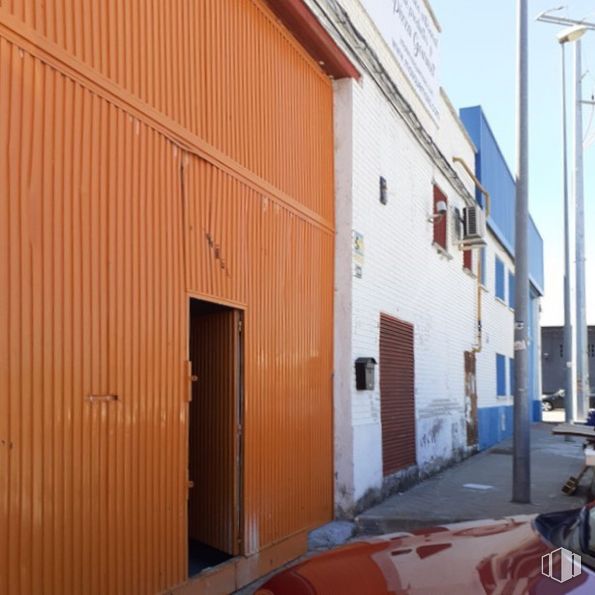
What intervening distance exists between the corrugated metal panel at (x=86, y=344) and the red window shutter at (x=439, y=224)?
25.6ft

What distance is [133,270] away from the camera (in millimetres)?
4711

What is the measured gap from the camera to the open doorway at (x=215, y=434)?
19.3ft

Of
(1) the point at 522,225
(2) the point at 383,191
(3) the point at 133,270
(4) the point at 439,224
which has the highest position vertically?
(4) the point at 439,224

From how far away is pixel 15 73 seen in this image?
153 inches

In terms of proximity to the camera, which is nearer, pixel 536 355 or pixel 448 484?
pixel 448 484

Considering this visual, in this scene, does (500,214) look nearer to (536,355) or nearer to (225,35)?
(536,355)

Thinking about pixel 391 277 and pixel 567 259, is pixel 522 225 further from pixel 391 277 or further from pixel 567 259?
pixel 567 259

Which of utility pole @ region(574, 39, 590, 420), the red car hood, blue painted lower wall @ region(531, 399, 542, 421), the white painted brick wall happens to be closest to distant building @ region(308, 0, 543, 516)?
the white painted brick wall

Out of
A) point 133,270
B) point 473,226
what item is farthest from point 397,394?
point 133,270

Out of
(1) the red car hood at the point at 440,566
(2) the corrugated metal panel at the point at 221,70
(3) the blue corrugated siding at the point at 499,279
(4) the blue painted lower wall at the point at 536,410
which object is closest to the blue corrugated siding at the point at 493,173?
(3) the blue corrugated siding at the point at 499,279

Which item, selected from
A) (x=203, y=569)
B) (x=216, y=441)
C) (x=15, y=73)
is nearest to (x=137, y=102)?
(x=15, y=73)

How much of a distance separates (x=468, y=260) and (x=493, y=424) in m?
4.75

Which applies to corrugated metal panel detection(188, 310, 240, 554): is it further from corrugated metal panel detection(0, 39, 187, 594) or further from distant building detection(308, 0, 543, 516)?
distant building detection(308, 0, 543, 516)

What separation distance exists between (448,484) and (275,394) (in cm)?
496
